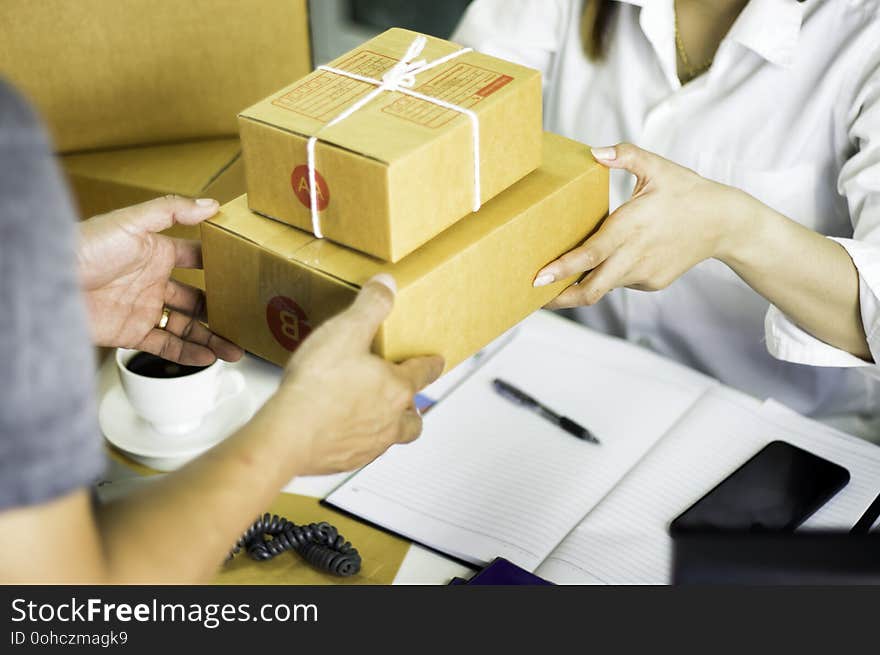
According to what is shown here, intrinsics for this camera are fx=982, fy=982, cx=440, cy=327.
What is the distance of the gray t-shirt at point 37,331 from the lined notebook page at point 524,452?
539 mm

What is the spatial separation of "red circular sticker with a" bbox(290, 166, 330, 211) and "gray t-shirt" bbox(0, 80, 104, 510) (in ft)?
1.10

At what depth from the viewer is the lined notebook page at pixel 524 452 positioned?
1012 mm

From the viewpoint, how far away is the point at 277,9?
4.50ft

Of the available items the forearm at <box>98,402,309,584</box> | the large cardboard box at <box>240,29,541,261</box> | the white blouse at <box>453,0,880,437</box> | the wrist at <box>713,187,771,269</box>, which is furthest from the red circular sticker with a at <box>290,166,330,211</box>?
the white blouse at <box>453,0,880,437</box>

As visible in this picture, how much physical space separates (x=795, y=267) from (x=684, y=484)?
10.6 inches

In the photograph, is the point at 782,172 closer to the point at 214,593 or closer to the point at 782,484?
the point at 782,484

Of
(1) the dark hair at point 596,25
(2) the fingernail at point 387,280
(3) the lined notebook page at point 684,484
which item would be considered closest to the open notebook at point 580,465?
(3) the lined notebook page at point 684,484

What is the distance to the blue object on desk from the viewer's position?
921 millimetres

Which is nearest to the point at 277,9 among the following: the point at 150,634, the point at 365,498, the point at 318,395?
the point at 365,498

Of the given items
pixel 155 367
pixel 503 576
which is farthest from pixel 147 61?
pixel 503 576

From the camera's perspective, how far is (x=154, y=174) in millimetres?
1324

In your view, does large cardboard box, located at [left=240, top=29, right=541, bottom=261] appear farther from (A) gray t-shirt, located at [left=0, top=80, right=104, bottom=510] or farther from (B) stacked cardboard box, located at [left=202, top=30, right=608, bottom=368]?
(A) gray t-shirt, located at [left=0, top=80, right=104, bottom=510]

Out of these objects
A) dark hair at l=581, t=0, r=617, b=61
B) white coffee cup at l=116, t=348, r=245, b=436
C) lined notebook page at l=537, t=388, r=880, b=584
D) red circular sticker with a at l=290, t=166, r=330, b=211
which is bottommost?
lined notebook page at l=537, t=388, r=880, b=584

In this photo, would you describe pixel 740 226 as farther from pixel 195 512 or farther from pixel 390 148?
pixel 195 512
